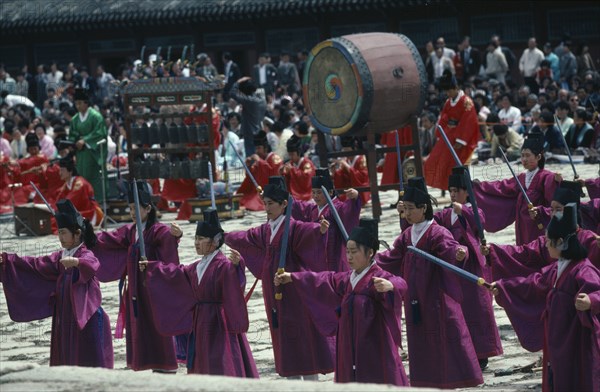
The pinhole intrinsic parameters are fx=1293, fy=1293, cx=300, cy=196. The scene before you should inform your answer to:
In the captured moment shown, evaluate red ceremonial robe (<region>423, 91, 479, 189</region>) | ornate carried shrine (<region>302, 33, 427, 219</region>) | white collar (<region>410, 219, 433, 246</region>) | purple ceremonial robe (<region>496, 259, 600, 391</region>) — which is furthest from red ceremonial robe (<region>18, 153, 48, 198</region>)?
purple ceremonial robe (<region>496, 259, 600, 391</region>)

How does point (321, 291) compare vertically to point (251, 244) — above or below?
below

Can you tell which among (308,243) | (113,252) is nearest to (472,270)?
(308,243)

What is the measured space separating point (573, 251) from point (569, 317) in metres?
0.36

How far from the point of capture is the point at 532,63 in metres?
22.5

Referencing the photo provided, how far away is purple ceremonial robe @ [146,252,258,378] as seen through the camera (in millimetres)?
7895

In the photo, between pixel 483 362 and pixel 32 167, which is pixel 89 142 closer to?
pixel 32 167

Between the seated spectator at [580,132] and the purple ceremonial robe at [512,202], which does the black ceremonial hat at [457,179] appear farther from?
the seated spectator at [580,132]

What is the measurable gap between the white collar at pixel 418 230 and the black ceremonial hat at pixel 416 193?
0.14 metres

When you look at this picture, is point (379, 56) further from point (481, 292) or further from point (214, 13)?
point (214, 13)

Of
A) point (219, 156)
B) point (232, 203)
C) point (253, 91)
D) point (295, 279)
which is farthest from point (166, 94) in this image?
point (295, 279)

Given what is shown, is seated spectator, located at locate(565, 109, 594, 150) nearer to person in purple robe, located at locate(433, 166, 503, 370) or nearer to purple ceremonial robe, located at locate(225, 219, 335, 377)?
person in purple robe, located at locate(433, 166, 503, 370)

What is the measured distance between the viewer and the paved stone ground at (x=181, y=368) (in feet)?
19.4

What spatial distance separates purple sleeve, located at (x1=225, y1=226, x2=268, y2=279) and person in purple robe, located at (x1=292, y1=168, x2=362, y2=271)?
0.64 metres

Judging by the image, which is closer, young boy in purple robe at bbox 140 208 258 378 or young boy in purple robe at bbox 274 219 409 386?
young boy in purple robe at bbox 274 219 409 386
